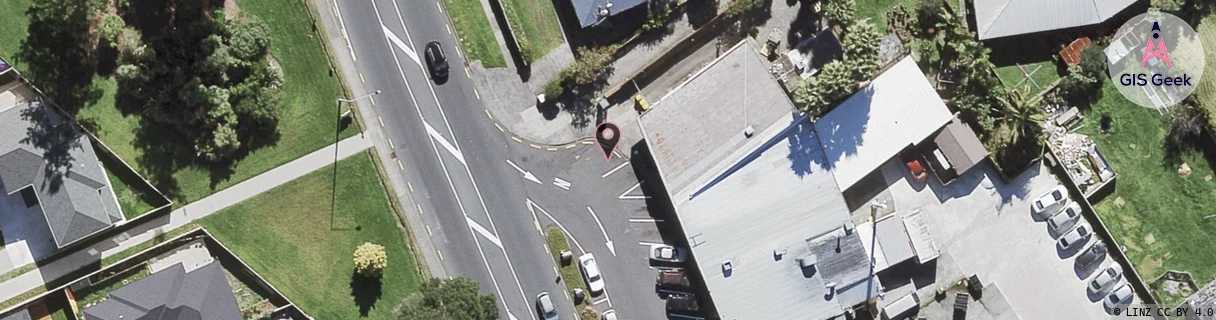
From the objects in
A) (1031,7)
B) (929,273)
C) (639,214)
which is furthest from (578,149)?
(1031,7)

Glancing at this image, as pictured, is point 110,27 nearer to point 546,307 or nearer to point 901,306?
point 546,307

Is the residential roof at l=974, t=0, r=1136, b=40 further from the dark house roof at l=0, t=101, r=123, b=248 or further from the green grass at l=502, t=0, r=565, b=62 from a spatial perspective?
the dark house roof at l=0, t=101, r=123, b=248

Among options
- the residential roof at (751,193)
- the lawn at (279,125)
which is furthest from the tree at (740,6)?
the lawn at (279,125)

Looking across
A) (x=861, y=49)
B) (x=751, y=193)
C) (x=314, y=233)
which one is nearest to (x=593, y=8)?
(x=751, y=193)

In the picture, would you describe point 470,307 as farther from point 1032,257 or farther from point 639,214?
point 1032,257

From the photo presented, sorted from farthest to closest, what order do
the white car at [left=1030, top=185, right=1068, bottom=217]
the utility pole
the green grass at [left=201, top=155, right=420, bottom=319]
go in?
the white car at [left=1030, top=185, right=1068, bottom=217], the utility pole, the green grass at [left=201, top=155, right=420, bottom=319]

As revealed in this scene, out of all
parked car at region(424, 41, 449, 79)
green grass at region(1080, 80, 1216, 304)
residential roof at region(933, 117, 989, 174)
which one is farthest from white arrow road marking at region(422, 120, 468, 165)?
green grass at region(1080, 80, 1216, 304)
